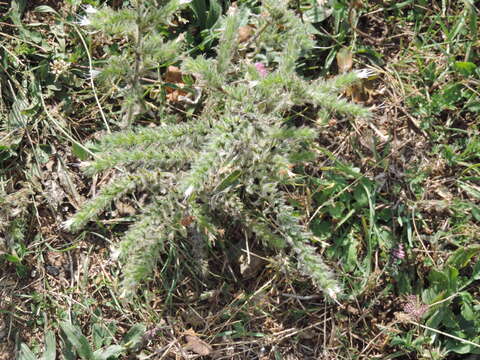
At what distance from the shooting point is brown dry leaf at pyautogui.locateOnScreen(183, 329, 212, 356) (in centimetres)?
307

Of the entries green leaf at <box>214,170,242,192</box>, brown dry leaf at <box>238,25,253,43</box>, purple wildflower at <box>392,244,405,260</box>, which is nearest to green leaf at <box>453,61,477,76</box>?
purple wildflower at <box>392,244,405,260</box>

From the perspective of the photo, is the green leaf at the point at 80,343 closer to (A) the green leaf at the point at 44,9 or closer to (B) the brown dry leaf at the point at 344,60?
(A) the green leaf at the point at 44,9

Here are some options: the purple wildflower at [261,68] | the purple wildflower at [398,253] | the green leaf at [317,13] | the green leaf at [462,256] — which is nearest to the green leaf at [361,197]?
the purple wildflower at [398,253]

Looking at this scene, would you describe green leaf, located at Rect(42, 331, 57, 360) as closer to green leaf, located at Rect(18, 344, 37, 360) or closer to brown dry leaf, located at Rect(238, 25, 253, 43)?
green leaf, located at Rect(18, 344, 37, 360)

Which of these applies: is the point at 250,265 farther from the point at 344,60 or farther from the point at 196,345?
the point at 344,60

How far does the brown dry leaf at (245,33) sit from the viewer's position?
10.8 ft

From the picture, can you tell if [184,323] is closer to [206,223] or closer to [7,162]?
[206,223]

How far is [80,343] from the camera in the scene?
306cm

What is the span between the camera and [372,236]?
313 cm

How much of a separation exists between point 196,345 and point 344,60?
2.00 meters

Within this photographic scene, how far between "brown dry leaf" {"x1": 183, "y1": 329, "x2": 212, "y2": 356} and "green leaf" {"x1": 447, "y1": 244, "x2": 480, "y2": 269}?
1552 millimetres

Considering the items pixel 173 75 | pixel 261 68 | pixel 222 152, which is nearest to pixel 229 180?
pixel 222 152

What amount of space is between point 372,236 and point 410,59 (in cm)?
119

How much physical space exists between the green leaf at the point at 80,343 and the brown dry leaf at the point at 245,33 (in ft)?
6.89
